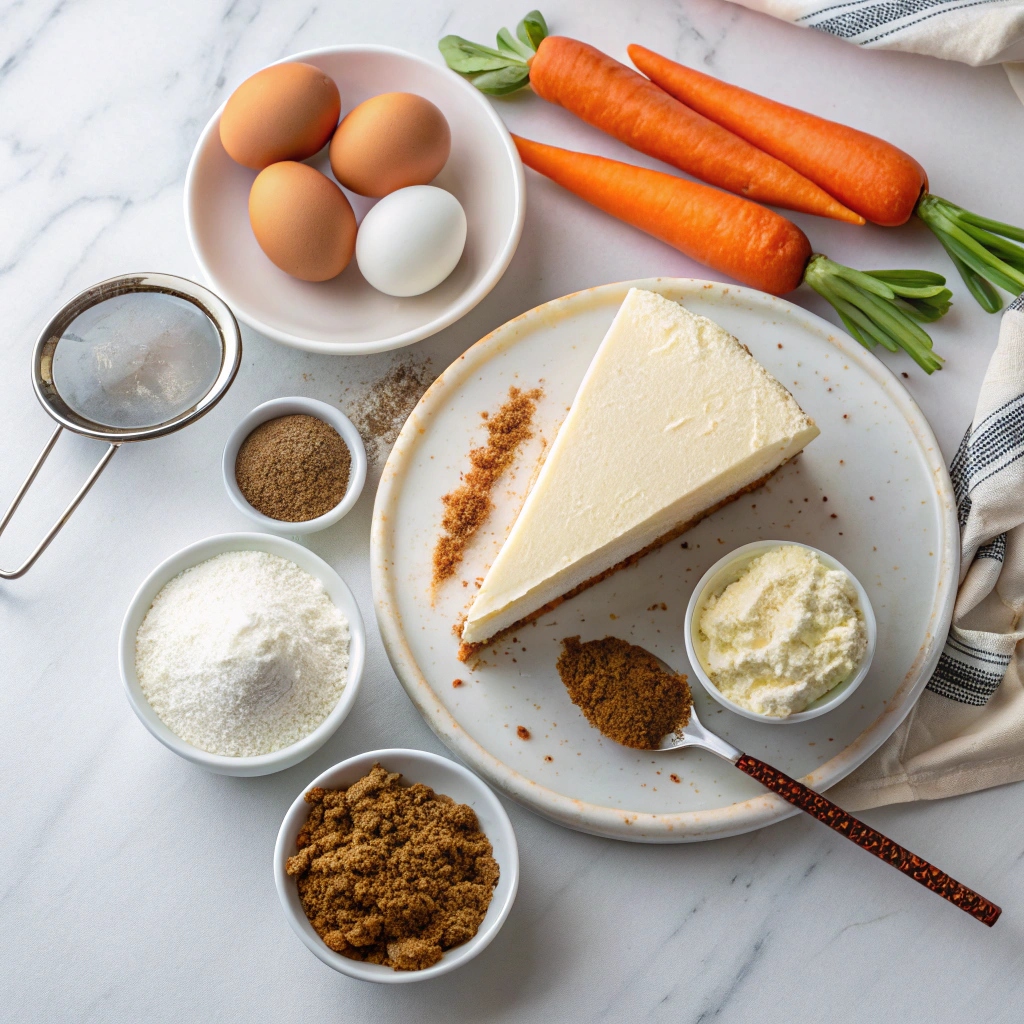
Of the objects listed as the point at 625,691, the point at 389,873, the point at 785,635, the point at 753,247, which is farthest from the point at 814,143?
the point at 389,873

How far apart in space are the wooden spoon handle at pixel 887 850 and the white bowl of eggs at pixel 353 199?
1.31 metres

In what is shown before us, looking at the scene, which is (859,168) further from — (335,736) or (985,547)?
(335,736)

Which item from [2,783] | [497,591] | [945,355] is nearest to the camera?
[497,591]

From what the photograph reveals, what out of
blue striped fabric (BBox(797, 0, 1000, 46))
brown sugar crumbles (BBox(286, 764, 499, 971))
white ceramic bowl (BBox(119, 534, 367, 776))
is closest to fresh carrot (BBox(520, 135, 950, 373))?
blue striped fabric (BBox(797, 0, 1000, 46))

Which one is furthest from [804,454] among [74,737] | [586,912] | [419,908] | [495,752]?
[74,737]

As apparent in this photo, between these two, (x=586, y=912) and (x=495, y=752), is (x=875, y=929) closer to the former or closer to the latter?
(x=586, y=912)

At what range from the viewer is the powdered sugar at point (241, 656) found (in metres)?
1.93

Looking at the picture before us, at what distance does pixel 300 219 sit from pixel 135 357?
54 cm

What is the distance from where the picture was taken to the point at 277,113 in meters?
2.12

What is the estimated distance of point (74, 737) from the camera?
218 cm

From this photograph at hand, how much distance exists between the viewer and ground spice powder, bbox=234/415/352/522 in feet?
7.01

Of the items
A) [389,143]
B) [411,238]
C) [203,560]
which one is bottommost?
[203,560]

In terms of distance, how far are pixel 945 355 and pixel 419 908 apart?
181cm

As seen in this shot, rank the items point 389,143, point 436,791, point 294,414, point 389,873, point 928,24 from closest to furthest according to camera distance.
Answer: point 389,873 → point 436,791 → point 389,143 → point 294,414 → point 928,24
